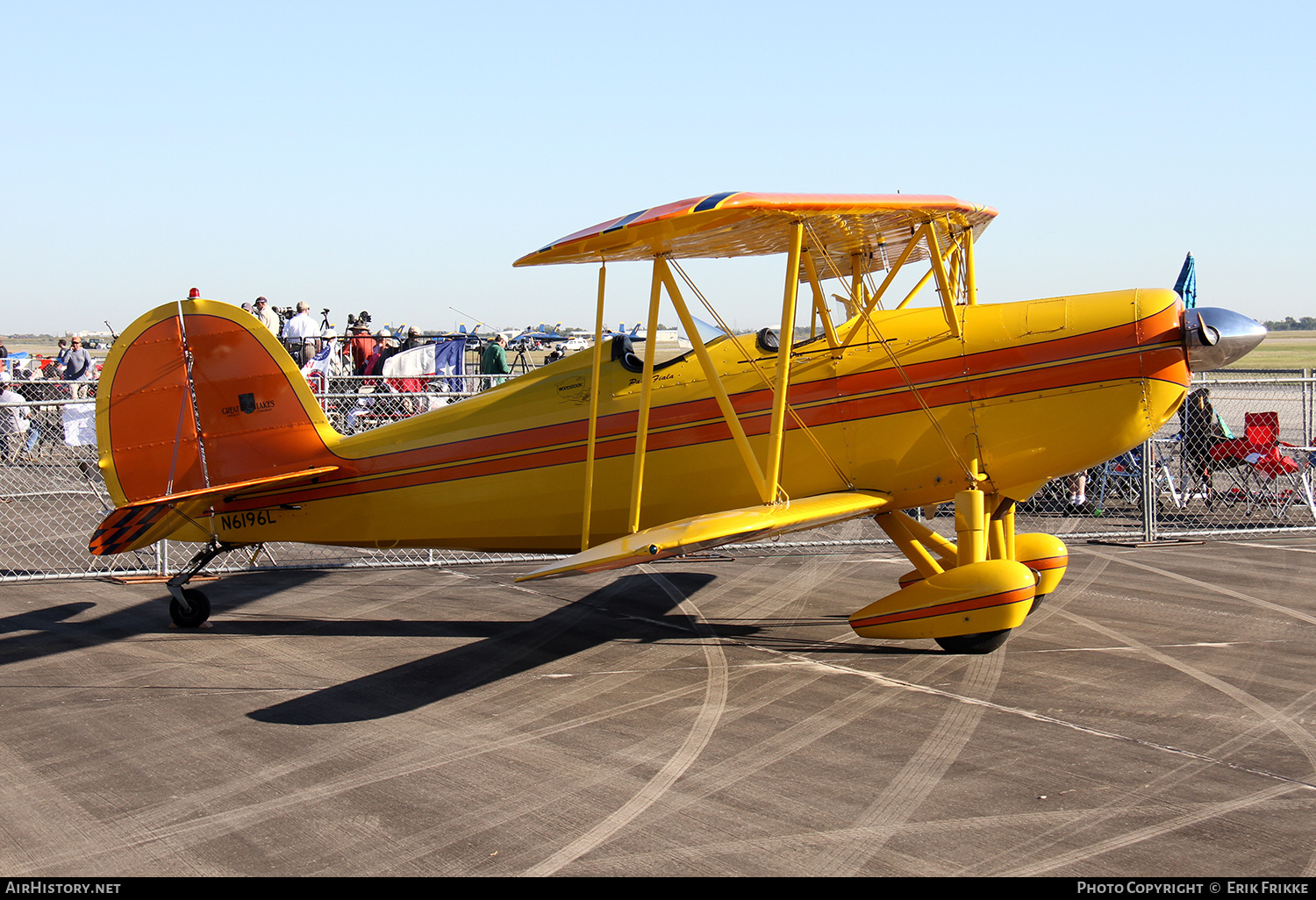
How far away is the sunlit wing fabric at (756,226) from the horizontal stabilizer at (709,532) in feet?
5.07

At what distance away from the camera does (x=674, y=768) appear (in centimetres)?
493

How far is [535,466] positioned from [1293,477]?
9.87 m

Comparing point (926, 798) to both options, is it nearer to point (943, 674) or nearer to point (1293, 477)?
point (943, 674)

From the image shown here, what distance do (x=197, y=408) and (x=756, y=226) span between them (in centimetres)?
482

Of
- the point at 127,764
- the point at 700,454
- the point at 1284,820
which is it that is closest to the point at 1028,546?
the point at 700,454

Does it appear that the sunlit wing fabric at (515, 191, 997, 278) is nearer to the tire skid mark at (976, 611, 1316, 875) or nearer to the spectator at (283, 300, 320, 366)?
the tire skid mark at (976, 611, 1316, 875)

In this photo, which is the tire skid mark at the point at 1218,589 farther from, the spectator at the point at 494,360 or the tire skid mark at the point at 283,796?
the spectator at the point at 494,360

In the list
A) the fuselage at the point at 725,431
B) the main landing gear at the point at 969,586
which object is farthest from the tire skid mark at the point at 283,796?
the fuselage at the point at 725,431

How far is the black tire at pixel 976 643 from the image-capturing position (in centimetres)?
667

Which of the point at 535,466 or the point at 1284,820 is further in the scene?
the point at 535,466

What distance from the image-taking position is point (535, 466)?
7.77 meters

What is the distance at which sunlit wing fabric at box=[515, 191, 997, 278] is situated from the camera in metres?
6.04

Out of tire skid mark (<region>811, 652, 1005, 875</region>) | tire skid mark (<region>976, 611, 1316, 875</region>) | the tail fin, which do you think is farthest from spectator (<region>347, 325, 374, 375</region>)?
tire skid mark (<region>976, 611, 1316, 875</region>)

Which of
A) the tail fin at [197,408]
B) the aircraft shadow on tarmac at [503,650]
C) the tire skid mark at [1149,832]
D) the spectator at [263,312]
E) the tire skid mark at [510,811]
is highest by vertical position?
the spectator at [263,312]
